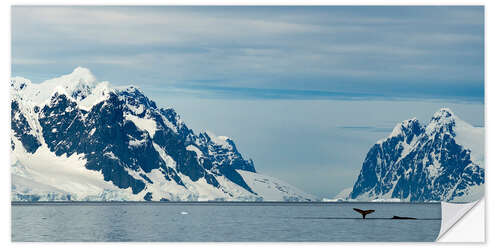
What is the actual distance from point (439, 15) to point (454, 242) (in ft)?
115

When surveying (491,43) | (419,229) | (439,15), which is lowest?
(419,229)

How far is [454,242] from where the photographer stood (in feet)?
251

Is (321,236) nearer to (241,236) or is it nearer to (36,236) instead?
(241,236)

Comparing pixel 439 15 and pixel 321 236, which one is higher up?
pixel 439 15

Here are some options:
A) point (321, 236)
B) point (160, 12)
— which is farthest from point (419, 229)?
point (160, 12)

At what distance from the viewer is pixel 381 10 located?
343ft

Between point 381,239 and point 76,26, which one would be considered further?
point 76,26

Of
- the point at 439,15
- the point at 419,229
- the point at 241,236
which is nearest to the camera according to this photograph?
the point at 439,15
